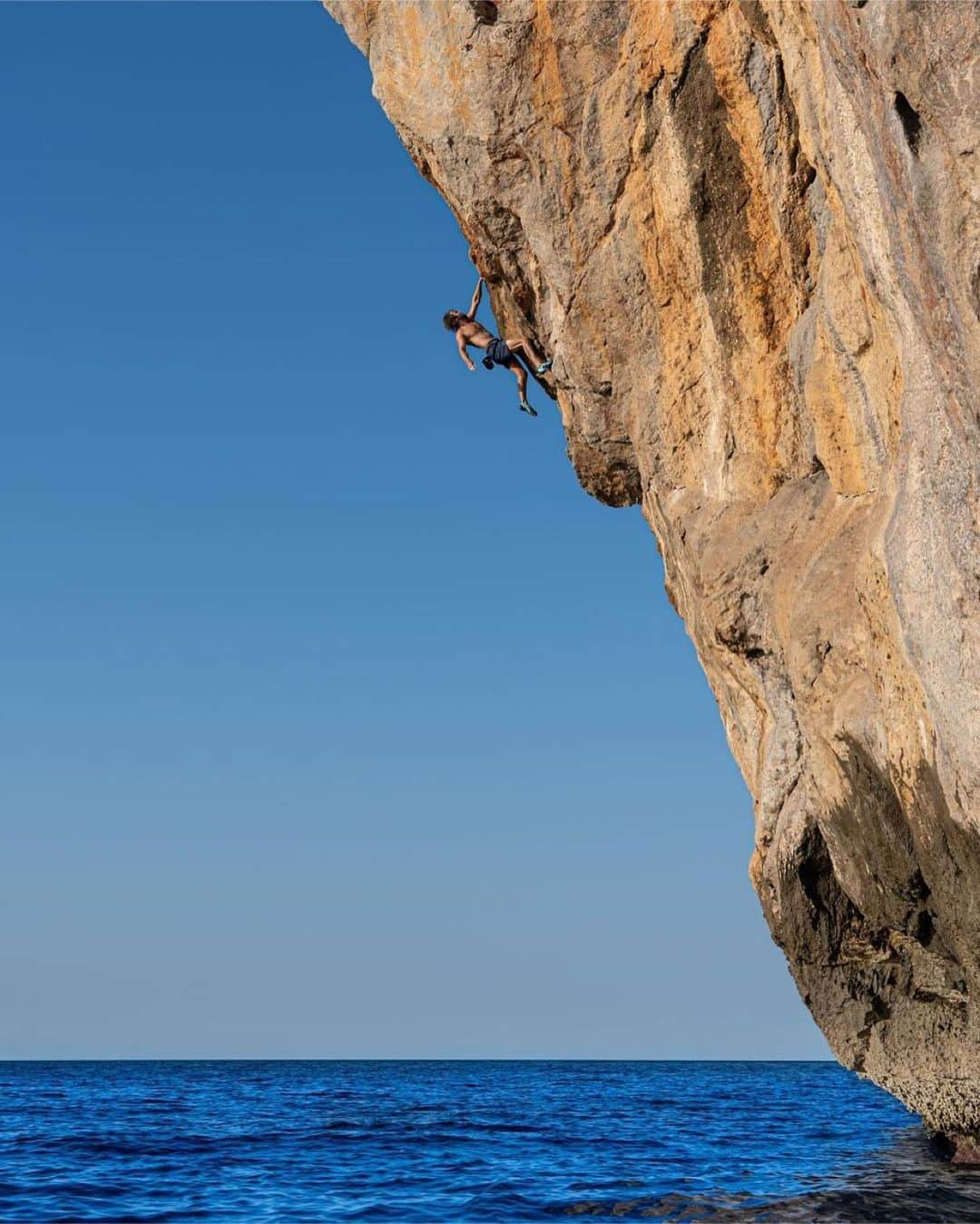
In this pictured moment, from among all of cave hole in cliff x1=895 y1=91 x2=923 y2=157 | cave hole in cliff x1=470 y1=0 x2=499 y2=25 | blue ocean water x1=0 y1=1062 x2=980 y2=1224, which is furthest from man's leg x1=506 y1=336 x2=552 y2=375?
blue ocean water x1=0 y1=1062 x2=980 y2=1224

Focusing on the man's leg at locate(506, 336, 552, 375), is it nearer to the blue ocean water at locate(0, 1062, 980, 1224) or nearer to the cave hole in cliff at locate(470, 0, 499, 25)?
the cave hole in cliff at locate(470, 0, 499, 25)

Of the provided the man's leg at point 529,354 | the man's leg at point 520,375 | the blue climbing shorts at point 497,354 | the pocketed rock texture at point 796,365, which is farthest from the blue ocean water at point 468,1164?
the blue climbing shorts at point 497,354

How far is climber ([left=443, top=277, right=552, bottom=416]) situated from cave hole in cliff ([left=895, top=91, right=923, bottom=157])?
801 cm

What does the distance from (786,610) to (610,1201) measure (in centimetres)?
583

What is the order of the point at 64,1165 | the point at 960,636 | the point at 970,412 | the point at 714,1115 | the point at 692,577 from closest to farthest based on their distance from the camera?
the point at 970,412 < the point at 960,636 < the point at 692,577 < the point at 64,1165 < the point at 714,1115

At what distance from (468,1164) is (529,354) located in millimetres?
9965

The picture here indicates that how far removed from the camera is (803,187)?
12.2 m

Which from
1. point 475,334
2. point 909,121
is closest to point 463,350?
point 475,334

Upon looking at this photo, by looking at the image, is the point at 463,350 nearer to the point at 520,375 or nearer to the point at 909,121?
the point at 520,375

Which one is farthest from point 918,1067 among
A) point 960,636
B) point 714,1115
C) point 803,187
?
point 714,1115

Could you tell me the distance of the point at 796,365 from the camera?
1246cm

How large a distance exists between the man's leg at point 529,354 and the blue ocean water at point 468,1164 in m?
9.40

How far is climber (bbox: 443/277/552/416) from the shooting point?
637 inches

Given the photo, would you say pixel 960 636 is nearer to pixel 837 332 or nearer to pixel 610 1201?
pixel 837 332
